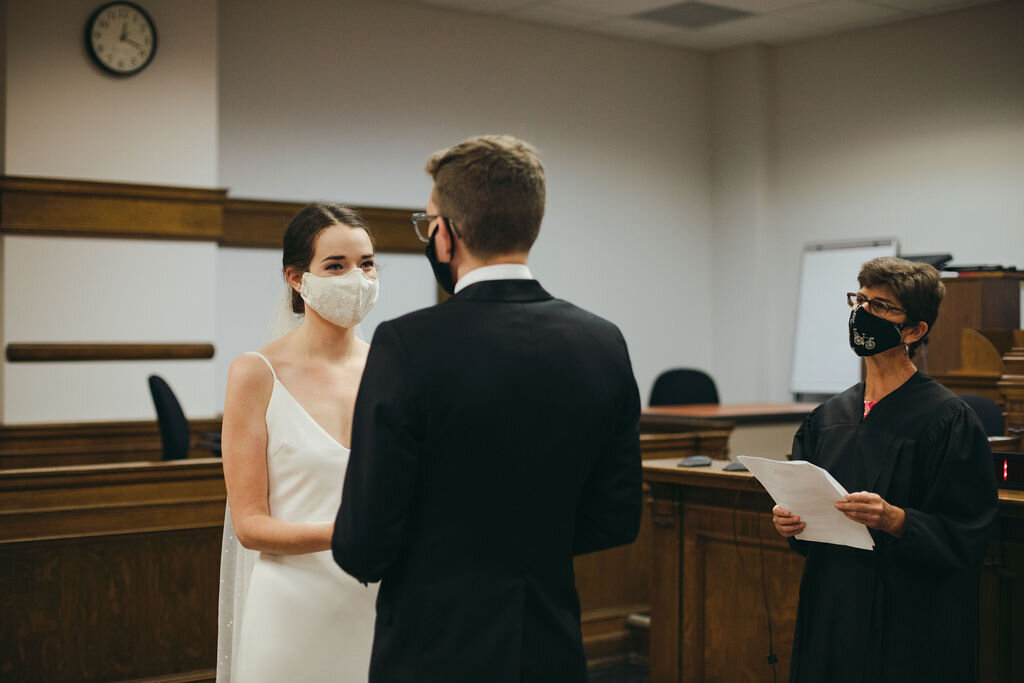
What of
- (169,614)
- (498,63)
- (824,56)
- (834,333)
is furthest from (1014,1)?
(169,614)

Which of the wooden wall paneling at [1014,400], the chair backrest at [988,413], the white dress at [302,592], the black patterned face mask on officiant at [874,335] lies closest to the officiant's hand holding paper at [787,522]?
the black patterned face mask on officiant at [874,335]

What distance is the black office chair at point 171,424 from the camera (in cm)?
515

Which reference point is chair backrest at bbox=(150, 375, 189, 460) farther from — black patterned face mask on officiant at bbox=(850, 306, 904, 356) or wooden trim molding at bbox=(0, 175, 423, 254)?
black patterned face mask on officiant at bbox=(850, 306, 904, 356)

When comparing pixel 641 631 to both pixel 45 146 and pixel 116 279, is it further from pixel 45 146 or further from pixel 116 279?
pixel 45 146

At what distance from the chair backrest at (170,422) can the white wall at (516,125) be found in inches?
71.4

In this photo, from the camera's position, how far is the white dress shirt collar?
58.5 inches

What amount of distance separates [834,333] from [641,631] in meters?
3.93

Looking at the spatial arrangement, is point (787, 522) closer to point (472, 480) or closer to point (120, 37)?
point (472, 480)

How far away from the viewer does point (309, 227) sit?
2.16 meters

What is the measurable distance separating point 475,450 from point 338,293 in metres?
0.77

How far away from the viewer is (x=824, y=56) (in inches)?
320

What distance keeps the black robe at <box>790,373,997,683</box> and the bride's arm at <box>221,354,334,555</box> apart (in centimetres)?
112

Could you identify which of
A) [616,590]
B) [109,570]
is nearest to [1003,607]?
[616,590]

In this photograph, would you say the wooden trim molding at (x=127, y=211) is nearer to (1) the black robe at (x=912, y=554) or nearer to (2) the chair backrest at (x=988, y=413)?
(2) the chair backrest at (x=988, y=413)
